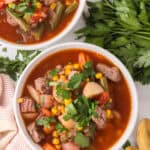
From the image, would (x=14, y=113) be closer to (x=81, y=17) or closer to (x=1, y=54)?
(x=1, y=54)

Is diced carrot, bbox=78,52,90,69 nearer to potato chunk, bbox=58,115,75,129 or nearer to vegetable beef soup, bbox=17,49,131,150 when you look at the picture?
vegetable beef soup, bbox=17,49,131,150

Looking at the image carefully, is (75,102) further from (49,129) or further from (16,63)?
(16,63)

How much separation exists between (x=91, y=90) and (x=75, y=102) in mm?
75

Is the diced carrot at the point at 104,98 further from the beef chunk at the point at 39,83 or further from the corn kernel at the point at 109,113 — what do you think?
the beef chunk at the point at 39,83

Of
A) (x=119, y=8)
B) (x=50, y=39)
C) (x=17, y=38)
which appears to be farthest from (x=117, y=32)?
(x=17, y=38)

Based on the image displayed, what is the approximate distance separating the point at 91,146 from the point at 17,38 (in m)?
0.54

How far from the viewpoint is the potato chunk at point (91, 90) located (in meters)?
1.95

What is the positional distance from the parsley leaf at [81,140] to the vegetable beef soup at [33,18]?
44cm

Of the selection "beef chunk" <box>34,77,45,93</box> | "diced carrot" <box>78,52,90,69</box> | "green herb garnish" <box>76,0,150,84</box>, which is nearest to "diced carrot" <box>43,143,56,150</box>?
"beef chunk" <box>34,77,45,93</box>

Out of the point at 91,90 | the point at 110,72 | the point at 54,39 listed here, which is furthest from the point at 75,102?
the point at 54,39

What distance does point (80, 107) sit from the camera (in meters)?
1.95

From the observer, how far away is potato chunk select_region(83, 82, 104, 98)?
195 cm

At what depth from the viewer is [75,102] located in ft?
6.40

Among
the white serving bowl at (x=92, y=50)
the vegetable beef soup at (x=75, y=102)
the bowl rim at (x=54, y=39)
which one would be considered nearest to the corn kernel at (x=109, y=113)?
the vegetable beef soup at (x=75, y=102)
